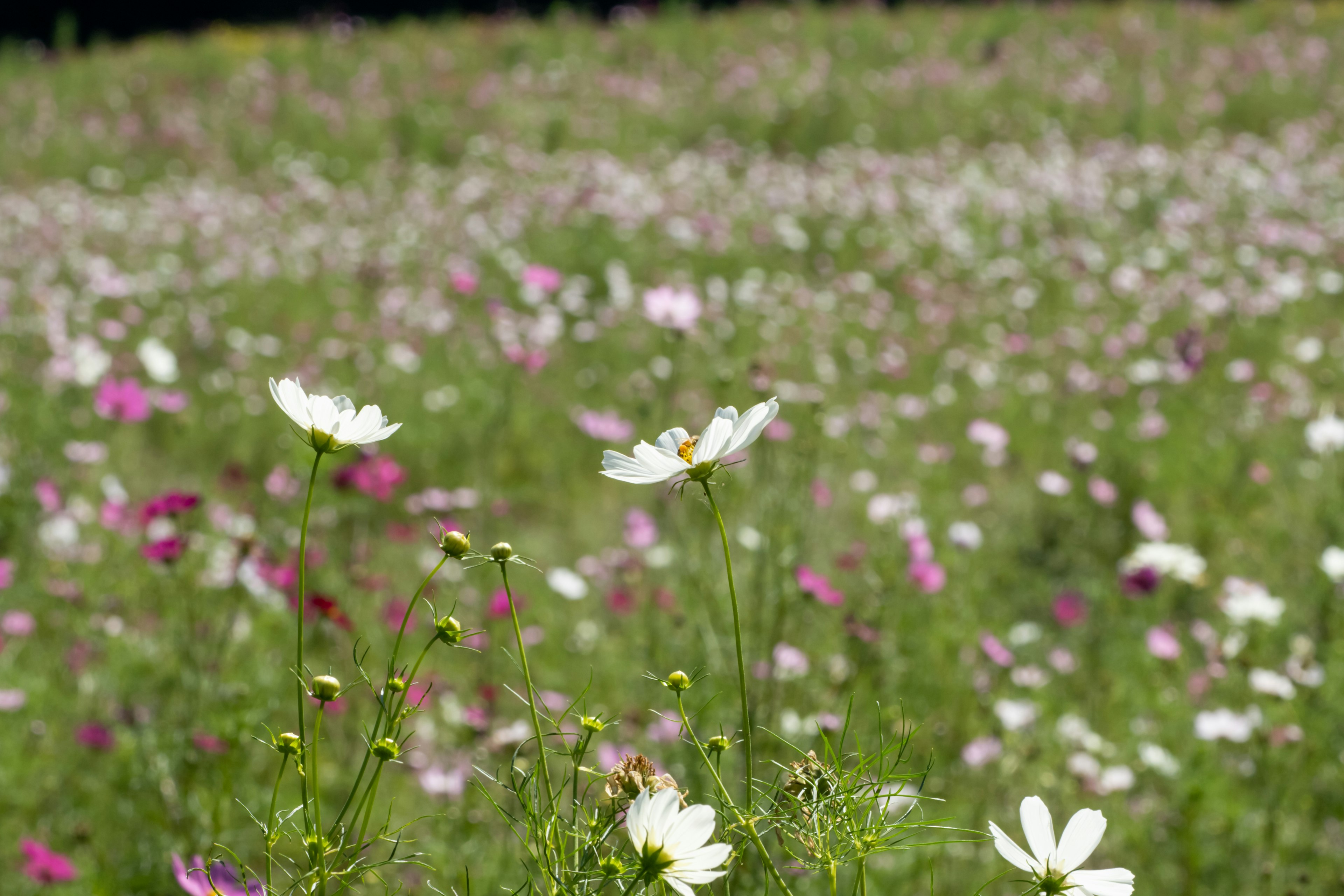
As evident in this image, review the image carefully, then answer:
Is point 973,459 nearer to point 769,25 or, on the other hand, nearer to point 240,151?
point 240,151

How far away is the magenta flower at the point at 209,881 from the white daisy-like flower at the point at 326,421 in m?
0.28

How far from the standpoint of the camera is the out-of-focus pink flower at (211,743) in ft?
4.83

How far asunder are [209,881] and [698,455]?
42 cm

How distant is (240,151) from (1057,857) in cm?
763

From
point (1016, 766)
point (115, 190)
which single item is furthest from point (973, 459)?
point (115, 190)

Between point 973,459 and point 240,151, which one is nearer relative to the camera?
point 973,459

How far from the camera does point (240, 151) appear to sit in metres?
7.24

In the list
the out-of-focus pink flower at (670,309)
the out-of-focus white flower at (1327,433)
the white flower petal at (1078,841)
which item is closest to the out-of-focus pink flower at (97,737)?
the out-of-focus pink flower at (670,309)

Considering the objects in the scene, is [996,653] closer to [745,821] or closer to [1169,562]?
[1169,562]

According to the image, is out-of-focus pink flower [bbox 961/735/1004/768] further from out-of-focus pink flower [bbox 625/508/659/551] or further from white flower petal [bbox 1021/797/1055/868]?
white flower petal [bbox 1021/797/1055/868]

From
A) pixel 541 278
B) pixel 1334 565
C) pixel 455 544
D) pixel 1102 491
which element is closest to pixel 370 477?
pixel 541 278

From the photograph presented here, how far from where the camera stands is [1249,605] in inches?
82.1

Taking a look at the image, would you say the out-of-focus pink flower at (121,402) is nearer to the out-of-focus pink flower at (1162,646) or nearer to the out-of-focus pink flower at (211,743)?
the out-of-focus pink flower at (211,743)

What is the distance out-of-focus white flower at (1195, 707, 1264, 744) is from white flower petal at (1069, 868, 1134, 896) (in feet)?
4.88
